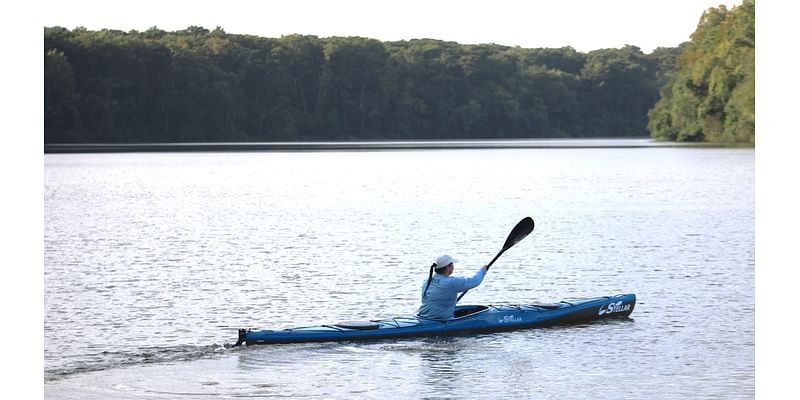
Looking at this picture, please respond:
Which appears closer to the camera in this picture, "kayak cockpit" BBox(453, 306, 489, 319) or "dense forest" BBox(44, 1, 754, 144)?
"kayak cockpit" BBox(453, 306, 489, 319)

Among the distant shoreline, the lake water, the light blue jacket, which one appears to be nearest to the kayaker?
the light blue jacket

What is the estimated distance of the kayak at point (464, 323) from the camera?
16.0m

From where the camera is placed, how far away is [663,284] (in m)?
22.5

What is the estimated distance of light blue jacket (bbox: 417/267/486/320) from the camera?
1638 centimetres

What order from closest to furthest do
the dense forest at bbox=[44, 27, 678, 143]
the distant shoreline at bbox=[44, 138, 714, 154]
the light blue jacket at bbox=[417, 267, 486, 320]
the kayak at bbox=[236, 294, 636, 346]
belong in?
the kayak at bbox=[236, 294, 636, 346]
the light blue jacket at bbox=[417, 267, 486, 320]
the distant shoreline at bbox=[44, 138, 714, 154]
the dense forest at bbox=[44, 27, 678, 143]

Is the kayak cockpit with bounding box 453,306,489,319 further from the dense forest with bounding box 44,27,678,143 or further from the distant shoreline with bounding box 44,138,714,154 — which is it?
the dense forest with bounding box 44,27,678,143

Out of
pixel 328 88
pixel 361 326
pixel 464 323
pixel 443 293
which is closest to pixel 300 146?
pixel 328 88

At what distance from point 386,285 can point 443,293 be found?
6143mm

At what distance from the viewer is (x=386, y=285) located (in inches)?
893

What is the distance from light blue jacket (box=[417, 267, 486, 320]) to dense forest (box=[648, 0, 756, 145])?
63.0 meters

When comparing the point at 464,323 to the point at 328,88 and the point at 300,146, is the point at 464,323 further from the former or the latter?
the point at 328,88

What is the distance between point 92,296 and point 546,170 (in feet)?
161

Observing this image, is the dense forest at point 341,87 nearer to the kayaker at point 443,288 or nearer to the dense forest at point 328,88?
the dense forest at point 328,88
